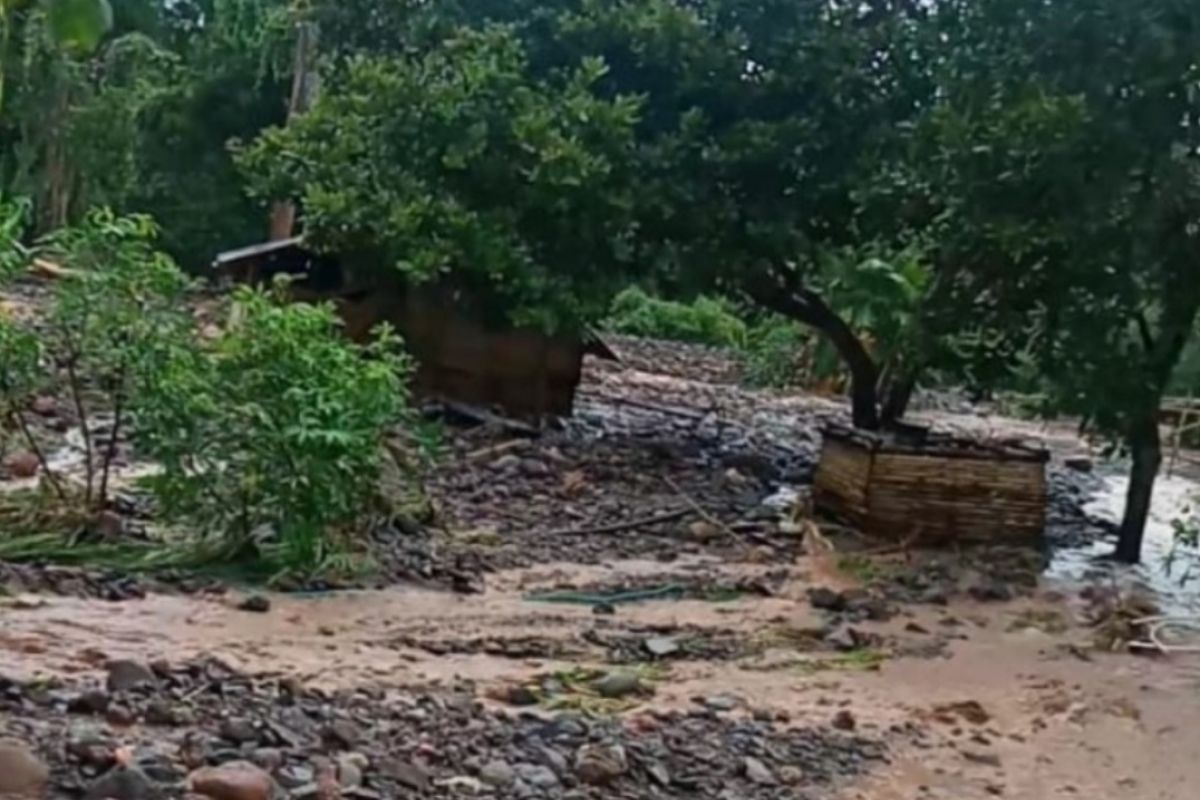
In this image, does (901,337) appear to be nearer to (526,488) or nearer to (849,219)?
(849,219)

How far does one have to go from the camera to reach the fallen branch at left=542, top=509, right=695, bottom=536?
24.4 feet

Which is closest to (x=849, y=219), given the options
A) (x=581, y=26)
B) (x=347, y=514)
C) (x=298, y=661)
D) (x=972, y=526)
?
(x=581, y=26)

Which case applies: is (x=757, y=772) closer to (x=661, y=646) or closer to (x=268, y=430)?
(x=661, y=646)

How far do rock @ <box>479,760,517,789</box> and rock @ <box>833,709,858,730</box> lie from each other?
124cm

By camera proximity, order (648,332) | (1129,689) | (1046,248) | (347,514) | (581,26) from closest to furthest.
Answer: (1129,689) < (347,514) < (1046,248) < (581,26) < (648,332)

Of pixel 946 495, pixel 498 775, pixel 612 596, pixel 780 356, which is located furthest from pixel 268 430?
pixel 780 356

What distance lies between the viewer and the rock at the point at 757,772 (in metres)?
3.79

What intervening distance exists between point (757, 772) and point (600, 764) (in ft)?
1.47

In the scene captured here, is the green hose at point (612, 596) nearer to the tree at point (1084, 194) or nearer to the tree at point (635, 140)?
the tree at point (1084, 194)

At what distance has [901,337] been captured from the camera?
8.69m

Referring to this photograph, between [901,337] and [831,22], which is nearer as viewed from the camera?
[901,337]

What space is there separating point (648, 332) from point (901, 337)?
14.0 metres

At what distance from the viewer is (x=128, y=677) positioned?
3.76 metres

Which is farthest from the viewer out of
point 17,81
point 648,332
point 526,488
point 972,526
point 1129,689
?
point 648,332
